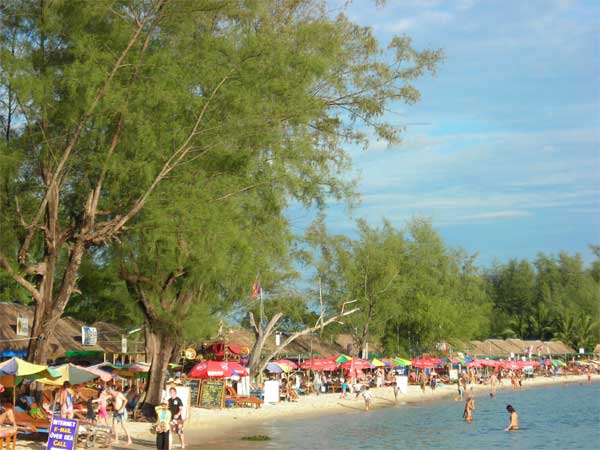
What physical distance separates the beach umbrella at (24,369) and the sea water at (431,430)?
4.59 metres

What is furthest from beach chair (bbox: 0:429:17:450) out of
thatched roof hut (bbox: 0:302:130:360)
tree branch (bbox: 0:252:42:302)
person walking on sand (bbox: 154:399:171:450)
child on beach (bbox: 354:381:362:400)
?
child on beach (bbox: 354:381:362:400)

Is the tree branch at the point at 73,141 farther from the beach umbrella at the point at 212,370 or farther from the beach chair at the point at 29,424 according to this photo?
the beach umbrella at the point at 212,370

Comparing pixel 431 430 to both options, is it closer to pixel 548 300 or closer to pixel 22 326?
pixel 22 326

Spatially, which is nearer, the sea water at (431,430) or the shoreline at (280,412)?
the shoreline at (280,412)

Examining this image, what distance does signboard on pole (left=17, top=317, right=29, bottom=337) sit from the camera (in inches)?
1115

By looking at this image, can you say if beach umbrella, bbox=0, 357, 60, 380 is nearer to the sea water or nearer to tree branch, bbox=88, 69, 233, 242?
tree branch, bbox=88, 69, 233, 242

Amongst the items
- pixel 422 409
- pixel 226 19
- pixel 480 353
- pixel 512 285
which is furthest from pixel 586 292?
Answer: pixel 226 19

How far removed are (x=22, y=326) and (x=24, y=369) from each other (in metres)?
11.6

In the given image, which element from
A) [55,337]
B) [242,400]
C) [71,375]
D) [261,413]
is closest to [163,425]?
[71,375]

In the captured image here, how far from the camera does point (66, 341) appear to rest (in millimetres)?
33812

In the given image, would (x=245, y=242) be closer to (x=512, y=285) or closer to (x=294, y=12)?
(x=294, y=12)

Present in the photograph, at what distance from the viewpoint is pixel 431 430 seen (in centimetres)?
2862

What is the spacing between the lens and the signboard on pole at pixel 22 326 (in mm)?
28311

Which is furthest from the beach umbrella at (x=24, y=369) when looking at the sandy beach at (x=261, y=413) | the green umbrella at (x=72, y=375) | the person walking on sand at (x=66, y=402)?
the sandy beach at (x=261, y=413)
